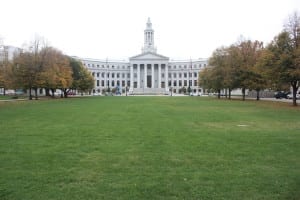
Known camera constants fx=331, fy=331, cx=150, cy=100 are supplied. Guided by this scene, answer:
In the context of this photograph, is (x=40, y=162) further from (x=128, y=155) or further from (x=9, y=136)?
(x=9, y=136)

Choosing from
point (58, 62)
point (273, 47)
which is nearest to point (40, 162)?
point (273, 47)

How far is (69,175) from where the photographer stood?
800cm

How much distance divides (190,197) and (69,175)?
3.12 meters

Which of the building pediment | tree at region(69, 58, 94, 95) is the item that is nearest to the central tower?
the building pediment

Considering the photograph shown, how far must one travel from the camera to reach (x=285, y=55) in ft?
123

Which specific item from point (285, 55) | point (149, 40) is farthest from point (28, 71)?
point (149, 40)

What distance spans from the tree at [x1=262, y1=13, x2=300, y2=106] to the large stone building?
111 metres

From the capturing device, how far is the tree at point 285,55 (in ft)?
122

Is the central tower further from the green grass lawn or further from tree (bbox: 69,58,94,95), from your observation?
the green grass lawn

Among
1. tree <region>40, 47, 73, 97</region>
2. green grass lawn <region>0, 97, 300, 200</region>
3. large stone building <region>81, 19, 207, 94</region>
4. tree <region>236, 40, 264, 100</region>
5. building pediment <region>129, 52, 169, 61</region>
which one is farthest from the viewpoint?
large stone building <region>81, 19, 207, 94</region>

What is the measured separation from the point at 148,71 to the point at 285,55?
125501 millimetres

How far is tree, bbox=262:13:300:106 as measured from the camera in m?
37.2

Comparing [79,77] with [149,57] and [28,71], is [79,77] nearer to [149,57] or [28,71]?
[28,71]

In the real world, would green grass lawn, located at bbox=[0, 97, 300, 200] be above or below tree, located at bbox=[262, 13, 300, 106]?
below
